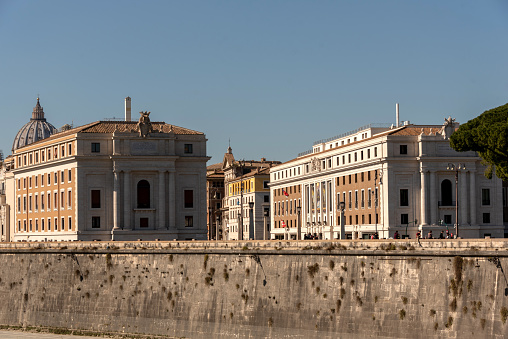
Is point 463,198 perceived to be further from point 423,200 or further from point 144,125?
point 144,125

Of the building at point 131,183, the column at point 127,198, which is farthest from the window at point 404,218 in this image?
the column at point 127,198

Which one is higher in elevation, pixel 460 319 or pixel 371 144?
pixel 371 144

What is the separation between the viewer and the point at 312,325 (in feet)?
212

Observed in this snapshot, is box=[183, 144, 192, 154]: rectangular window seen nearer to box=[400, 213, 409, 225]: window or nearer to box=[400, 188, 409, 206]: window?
box=[400, 188, 409, 206]: window

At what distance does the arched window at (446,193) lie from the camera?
116431mm

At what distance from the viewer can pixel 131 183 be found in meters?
108

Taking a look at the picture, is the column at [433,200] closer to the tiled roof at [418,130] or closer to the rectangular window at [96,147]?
the tiled roof at [418,130]

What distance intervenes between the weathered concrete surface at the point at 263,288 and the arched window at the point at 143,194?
2240cm

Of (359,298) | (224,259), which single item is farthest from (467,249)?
(224,259)

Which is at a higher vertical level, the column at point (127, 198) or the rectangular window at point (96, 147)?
the rectangular window at point (96, 147)

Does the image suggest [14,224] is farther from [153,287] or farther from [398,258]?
[398,258]

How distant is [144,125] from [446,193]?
3283cm

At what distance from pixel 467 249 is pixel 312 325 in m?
11.7

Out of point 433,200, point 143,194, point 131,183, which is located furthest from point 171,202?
point 433,200
